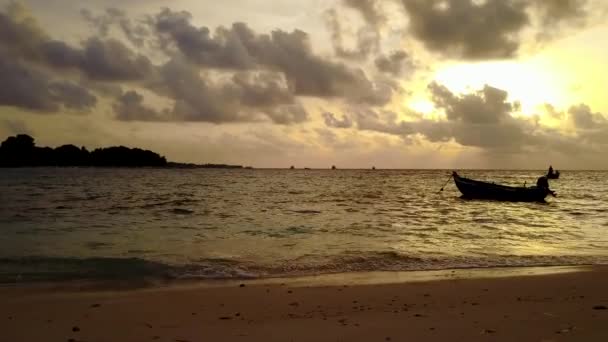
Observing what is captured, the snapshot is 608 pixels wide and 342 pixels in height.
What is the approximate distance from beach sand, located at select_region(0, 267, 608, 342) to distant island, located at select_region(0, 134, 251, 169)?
148865mm

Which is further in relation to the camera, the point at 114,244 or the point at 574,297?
the point at 114,244

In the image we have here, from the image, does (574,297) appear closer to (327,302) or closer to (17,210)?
(327,302)

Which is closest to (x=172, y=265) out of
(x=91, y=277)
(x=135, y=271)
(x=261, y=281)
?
(x=135, y=271)

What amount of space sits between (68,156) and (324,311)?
161 m

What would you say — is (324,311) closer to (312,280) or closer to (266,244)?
(312,280)

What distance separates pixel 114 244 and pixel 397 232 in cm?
1044

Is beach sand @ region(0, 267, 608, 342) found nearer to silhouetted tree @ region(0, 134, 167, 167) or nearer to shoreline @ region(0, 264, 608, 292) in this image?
shoreline @ region(0, 264, 608, 292)

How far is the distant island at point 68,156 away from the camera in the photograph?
13612 centimetres

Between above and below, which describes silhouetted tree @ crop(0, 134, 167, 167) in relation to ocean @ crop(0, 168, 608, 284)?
above

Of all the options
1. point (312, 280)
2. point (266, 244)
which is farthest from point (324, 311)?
point (266, 244)

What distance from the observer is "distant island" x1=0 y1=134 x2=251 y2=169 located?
136125 millimetres

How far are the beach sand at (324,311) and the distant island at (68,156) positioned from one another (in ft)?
488

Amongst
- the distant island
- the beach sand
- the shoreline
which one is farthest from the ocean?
the distant island

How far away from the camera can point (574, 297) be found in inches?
331
